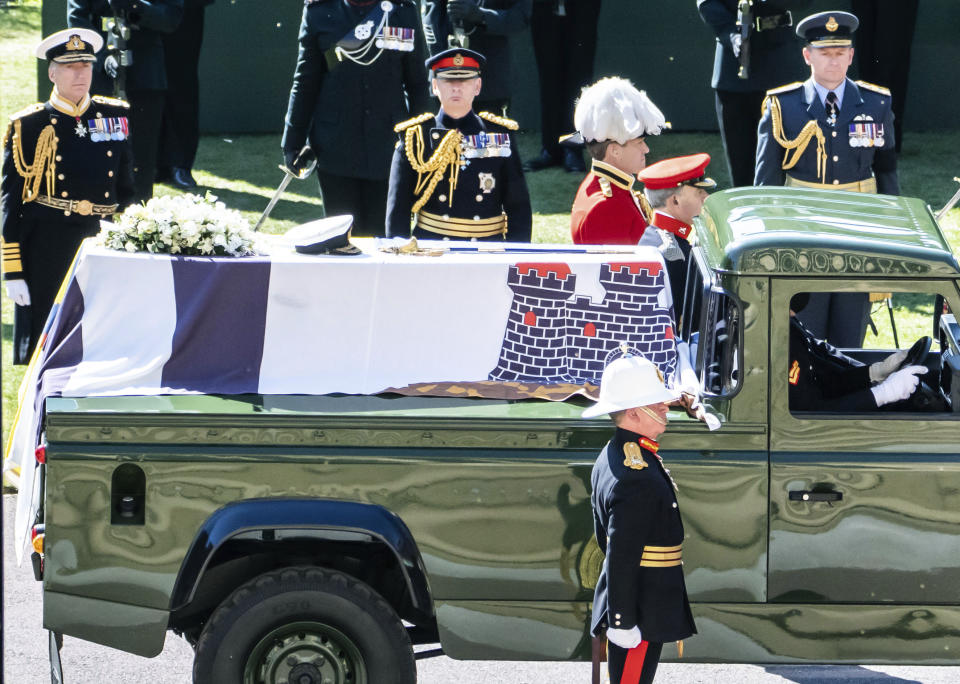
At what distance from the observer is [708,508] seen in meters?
5.51

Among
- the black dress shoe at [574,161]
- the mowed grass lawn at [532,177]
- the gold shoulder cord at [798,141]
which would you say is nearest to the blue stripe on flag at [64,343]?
the gold shoulder cord at [798,141]

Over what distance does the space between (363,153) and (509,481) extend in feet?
14.8

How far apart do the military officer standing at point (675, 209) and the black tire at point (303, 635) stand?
1.99 metres

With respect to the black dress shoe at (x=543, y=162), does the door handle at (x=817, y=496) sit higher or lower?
lower

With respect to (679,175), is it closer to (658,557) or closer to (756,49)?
(658,557)

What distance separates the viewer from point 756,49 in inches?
448

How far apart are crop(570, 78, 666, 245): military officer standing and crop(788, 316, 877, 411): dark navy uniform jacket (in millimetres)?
1253

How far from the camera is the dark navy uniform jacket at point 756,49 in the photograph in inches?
445

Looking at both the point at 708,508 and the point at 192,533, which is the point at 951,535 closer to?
the point at 708,508

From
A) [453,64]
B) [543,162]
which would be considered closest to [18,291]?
[453,64]

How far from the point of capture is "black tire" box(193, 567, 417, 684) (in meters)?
5.56

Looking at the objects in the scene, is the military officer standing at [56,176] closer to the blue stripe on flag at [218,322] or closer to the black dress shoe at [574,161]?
the blue stripe on flag at [218,322]

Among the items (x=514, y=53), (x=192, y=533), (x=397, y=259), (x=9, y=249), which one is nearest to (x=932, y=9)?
(x=514, y=53)

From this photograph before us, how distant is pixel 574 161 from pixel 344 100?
4235 millimetres
